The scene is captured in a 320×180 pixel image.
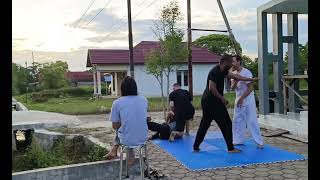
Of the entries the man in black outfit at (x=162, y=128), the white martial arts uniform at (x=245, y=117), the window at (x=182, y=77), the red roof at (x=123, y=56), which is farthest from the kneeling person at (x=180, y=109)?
the window at (x=182, y=77)

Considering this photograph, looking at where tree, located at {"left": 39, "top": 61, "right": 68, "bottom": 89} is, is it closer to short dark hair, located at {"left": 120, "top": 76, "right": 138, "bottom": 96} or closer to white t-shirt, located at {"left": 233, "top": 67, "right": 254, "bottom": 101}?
white t-shirt, located at {"left": 233, "top": 67, "right": 254, "bottom": 101}

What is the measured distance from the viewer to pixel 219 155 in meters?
6.80

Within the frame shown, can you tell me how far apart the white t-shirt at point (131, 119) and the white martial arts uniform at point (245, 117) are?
9.54ft

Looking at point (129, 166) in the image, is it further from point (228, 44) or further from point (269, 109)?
point (228, 44)

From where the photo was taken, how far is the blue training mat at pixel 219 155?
6.23 metres

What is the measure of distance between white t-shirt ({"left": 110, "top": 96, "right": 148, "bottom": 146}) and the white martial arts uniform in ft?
9.54

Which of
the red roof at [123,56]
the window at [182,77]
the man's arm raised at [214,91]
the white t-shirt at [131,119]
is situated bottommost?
the white t-shirt at [131,119]

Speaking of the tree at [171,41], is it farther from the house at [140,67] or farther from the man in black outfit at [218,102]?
the house at [140,67]

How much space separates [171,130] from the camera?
8.62m

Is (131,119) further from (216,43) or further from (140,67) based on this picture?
(216,43)

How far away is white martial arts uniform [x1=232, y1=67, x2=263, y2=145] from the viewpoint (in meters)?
7.36

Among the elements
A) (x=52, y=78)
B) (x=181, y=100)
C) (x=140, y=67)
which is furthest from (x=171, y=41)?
(x=52, y=78)
